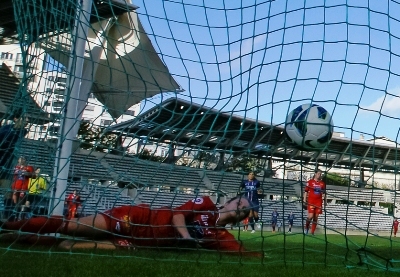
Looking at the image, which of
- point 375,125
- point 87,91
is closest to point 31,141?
point 87,91

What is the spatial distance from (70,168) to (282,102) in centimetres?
207

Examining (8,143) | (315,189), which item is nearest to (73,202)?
(8,143)

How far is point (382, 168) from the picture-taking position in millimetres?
4211

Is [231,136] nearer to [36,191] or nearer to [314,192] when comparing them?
[36,191]

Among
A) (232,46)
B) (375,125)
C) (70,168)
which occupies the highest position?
(232,46)

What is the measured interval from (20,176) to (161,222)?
5.53ft

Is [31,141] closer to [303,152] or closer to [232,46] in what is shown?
[232,46]

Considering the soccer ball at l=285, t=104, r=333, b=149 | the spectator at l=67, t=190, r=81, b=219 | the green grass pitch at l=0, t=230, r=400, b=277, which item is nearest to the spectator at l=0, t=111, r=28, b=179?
the spectator at l=67, t=190, r=81, b=219

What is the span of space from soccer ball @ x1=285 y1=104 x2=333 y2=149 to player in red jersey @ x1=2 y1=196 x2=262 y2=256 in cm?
63

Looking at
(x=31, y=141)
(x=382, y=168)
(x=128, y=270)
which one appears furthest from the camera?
(x=31, y=141)

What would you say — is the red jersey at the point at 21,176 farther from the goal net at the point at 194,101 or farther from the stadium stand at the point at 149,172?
the stadium stand at the point at 149,172

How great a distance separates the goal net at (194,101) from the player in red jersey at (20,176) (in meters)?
0.08

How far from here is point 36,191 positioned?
462 cm

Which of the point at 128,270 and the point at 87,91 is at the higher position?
the point at 87,91
